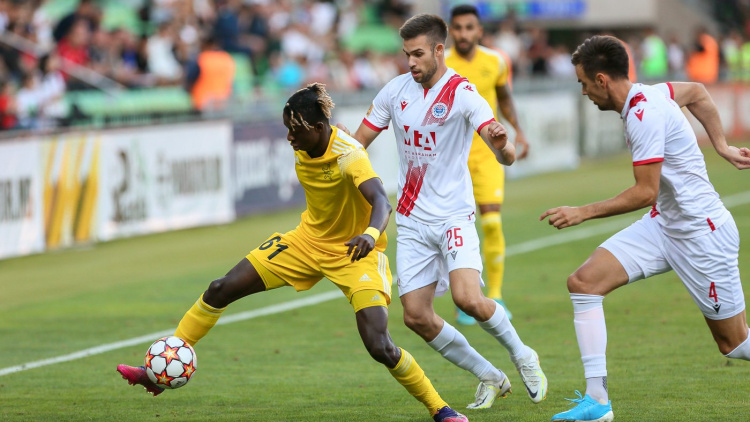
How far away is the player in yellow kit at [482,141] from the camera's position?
32.3ft

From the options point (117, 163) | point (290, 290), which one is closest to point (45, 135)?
point (117, 163)

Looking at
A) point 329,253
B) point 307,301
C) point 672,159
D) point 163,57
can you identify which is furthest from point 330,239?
point 163,57

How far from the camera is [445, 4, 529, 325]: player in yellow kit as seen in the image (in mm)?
9859

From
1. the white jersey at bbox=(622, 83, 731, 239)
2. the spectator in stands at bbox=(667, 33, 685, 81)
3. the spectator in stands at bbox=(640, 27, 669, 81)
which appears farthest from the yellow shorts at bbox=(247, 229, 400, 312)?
the spectator in stands at bbox=(667, 33, 685, 81)

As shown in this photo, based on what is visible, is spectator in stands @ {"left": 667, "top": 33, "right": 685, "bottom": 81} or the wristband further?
spectator in stands @ {"left": 667, "top": 33, "right": 685, "bottom": 81}

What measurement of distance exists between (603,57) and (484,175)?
12.3 ft

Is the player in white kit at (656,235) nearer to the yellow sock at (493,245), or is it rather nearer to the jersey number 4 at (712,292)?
the jersey number 4 at (712,292)

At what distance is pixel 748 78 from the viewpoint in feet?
99.1

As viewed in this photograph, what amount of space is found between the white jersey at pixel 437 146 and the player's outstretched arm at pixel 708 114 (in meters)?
1.13

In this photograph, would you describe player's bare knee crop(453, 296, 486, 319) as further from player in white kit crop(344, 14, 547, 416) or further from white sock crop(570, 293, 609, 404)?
white sock crop(570, 293, 609, 404)

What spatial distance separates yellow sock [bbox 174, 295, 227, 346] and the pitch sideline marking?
1.90 meters

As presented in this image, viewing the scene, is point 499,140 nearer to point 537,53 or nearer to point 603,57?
point 603,57

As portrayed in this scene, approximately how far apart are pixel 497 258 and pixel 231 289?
3.44m

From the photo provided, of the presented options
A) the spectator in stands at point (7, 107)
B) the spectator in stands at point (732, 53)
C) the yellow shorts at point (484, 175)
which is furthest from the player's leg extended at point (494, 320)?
the spectator in stands at point (732, 53)
